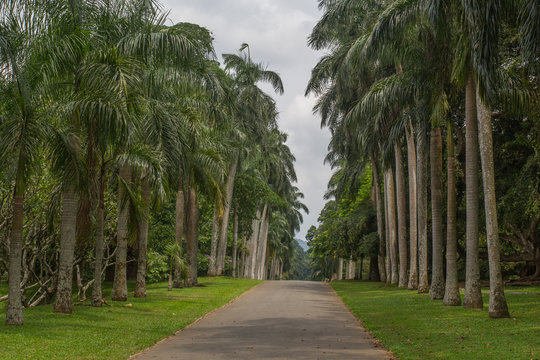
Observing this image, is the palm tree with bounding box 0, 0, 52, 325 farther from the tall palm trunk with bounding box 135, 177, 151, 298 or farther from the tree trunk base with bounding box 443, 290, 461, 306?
the tree trunk base with bounding box 443, 290, 461, 306

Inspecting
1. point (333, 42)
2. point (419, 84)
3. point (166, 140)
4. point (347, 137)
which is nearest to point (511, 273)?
point (347, 137)

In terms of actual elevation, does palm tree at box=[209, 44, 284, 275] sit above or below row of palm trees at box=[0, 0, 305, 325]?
above

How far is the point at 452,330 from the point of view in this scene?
41.2 ft

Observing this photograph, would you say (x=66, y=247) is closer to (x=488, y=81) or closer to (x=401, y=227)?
(x=488, y=81)

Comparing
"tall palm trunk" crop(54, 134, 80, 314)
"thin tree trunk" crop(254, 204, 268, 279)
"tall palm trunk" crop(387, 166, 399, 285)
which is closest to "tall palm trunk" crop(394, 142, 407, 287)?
"tall palm trunk" crop(387, 166, 399, 285)

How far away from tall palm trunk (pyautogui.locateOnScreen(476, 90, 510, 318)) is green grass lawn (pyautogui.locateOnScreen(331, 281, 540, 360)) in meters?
0.42

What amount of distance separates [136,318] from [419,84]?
1203 centimetres

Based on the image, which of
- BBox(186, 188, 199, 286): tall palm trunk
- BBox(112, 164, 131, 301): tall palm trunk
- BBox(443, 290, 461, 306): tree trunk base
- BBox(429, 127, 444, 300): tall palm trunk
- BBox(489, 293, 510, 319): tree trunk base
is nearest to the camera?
BBox(489, 293, 510, 319): tree trunk base

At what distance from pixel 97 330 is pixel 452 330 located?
7.70 meters

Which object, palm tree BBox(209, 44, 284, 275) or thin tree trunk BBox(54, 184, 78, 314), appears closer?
thin tree trunk BBox(54, 184, 78, 314)

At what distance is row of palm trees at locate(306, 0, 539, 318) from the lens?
39.8 ft

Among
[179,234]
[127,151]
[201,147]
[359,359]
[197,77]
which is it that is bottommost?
[359,359]

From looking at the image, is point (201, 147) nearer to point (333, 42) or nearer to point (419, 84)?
point (419, 84)

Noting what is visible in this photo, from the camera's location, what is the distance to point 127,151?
672 inches
